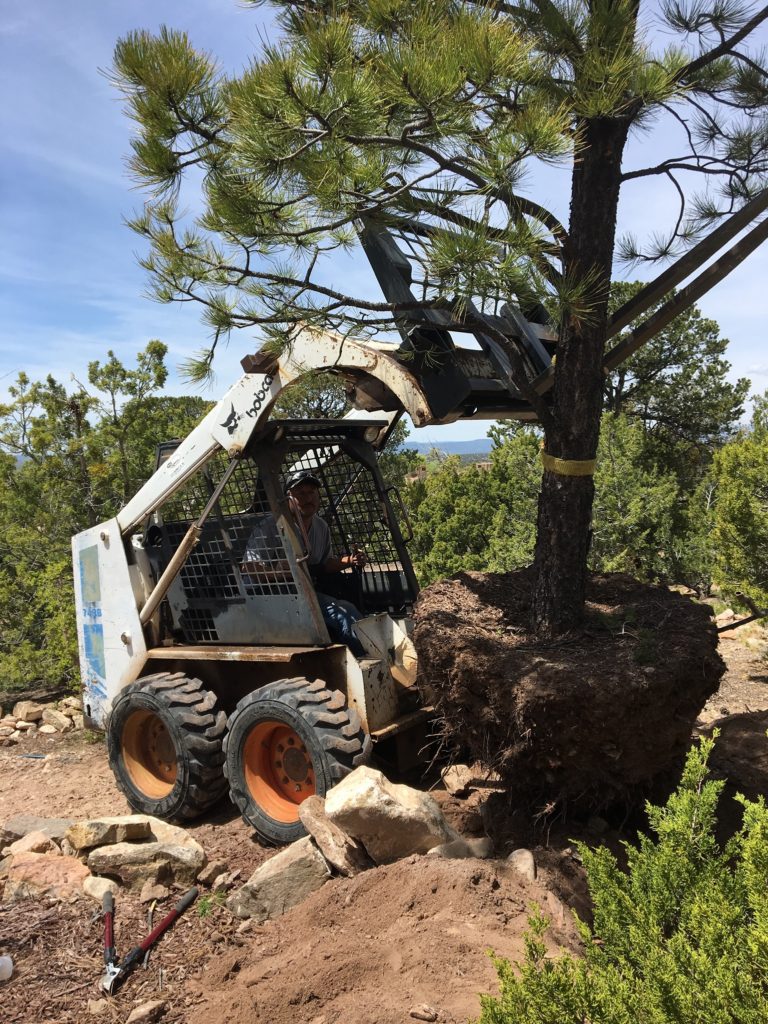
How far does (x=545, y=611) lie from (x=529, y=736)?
741mm

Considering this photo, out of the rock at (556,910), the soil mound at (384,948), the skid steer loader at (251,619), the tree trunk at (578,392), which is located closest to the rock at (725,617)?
the skid steer loader at (251,619)

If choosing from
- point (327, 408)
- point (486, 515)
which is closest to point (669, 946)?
point (327, 408)

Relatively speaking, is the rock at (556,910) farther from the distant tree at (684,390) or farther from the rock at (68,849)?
the distant tree at (684,390)

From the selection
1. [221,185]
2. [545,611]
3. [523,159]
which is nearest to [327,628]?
[545,611]

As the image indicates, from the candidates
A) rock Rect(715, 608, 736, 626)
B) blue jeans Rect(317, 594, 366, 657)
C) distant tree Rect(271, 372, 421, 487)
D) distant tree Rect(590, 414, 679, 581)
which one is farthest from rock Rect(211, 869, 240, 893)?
rock Rect(715, 608, 736, 626)

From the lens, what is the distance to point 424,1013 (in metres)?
2.55

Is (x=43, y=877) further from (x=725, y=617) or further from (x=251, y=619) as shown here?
(x=725, y=617)

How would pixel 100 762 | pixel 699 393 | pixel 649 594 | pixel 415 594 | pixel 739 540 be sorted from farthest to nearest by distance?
pixel 699 393
pixel 739 540
pixel 100 762
pixel 415 594
pixel 649 594

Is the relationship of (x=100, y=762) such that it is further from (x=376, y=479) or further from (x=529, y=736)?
(x=529, y=736)

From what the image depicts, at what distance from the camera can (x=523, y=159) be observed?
9.45 feet

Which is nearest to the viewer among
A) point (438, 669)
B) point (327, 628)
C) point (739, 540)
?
point (438, 669)

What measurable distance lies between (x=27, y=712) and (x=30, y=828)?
3599 millimetres

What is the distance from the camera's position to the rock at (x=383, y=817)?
141 inches

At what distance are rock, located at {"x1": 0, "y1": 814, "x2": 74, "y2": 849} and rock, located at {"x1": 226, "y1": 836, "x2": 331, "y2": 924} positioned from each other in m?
1.50
